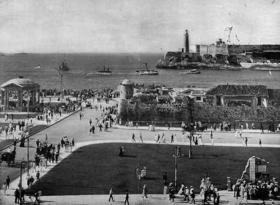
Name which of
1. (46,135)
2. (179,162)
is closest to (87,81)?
(46,135)

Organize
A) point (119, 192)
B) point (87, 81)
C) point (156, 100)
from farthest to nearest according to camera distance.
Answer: point (87, 81) < point (156, 100) < point (119, 192)

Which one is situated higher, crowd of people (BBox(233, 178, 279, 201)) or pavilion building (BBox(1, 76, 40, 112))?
pavilion building (BBox(1, 76, 40, 112))

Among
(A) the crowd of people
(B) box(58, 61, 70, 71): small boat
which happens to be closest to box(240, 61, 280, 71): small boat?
(B) box(58, 61, 70, 71): small boat

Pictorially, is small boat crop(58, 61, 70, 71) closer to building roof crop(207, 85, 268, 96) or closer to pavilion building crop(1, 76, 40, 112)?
pavilion building crop(1, 76, 40, 112)

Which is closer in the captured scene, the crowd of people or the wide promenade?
the crowd of people

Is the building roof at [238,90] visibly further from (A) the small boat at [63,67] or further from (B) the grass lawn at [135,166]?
(A) the small boat at [63,67]

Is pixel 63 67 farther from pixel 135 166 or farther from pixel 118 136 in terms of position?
pixel 135 166

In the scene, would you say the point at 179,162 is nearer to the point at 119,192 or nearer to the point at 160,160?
the point at 160,160

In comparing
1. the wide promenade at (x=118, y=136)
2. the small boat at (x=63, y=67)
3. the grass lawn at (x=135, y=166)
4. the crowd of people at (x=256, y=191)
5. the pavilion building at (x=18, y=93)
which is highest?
the small boat at (x=63, y=67)

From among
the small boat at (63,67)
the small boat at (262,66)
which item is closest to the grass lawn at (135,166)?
the small boat at (63,67)
